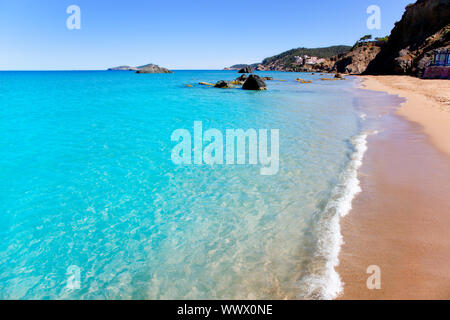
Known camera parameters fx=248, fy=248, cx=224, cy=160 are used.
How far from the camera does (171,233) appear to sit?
18.1 ft

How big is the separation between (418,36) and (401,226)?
88.0 metres

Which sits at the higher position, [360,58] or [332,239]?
[360,58]

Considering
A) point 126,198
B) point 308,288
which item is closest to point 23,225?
point 126,198

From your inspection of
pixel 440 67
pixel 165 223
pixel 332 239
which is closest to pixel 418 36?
pixel 440 67

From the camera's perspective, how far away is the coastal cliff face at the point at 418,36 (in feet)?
190

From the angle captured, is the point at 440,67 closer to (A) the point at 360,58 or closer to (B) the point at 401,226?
(B) the point at 401,226

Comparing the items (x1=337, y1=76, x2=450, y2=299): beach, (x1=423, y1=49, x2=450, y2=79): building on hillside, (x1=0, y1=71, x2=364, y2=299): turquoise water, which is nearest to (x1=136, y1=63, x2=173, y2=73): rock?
(x1=423, y1=49, x2=450, y2=79): building on hillside

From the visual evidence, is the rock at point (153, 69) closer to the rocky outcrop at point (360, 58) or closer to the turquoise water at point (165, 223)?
the rocky outcrop at point (360, 58)

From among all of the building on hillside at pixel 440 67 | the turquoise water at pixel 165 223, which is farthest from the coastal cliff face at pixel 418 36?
the turquoise water at pixel 165 223

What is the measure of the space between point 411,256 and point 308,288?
206 cm

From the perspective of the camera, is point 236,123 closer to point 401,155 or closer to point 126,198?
point 401,155

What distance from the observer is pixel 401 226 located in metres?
5.23

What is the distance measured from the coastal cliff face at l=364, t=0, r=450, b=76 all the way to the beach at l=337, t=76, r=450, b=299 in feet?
202

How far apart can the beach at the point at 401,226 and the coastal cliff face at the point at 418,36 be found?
61668 mm
